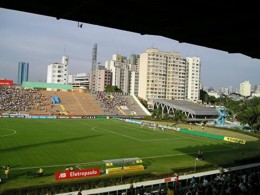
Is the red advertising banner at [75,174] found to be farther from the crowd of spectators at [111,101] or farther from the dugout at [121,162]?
the crowd of spectators at [111,101]

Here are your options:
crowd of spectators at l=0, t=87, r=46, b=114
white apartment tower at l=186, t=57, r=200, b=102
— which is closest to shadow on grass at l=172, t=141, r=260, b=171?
crowd of spectators at l=0, t=87, r=46, b=114

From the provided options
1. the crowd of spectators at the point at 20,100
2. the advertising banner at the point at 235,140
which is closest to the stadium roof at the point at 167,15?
the advertising banner at the point at 235,140

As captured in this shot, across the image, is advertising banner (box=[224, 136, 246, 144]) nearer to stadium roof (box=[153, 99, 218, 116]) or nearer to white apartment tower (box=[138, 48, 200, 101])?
stadium roof (box=[153, 99, 218, 116])

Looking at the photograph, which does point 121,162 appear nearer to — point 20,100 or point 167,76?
point 20,100

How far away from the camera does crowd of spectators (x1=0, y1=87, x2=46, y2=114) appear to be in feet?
324

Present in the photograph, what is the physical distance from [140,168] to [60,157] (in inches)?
394

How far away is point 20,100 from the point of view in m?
106


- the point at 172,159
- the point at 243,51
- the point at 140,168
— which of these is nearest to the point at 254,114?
Result: the point at 172,159

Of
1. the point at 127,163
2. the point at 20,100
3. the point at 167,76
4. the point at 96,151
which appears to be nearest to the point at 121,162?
the point at 127,163

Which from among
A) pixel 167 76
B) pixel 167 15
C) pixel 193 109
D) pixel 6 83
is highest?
pixel 167 76

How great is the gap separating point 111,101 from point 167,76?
229 ft

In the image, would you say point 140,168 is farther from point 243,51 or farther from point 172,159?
point 243,51

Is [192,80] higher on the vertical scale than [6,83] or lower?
higher

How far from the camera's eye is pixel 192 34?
16.9 meters
